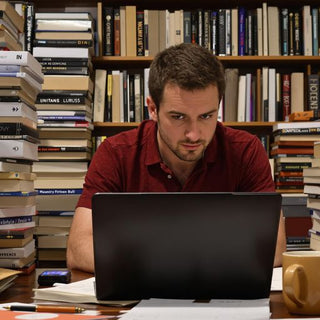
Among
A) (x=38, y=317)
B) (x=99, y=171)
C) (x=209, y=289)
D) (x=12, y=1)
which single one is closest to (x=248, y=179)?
(x=99, y=171)

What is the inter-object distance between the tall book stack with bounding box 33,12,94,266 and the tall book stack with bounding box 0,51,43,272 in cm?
117

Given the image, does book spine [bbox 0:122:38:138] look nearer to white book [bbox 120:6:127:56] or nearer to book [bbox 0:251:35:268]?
book [bbox 0:251:35:268]

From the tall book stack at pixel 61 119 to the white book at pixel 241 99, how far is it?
28.9 inches

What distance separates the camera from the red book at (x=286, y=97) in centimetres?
273

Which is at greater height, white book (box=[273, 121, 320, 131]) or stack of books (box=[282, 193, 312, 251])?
white book (box=[273, 121, 320, 131])

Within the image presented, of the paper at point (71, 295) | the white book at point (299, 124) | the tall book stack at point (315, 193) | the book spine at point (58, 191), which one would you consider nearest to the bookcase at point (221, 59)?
the white book at point (299, 124)

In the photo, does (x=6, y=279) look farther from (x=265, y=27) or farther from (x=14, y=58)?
(x=265, y=27)

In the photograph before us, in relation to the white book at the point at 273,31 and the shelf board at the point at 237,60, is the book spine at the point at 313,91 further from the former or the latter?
the white book at the point at 273,31

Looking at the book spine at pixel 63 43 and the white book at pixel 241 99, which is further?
the white book at pixel 241 99

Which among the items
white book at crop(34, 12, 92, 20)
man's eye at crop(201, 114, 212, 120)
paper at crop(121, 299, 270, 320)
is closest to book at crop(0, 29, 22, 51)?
man's eye at crop(201, 114, 212, 120)

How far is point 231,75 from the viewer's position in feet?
8.90

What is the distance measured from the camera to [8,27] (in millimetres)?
1450

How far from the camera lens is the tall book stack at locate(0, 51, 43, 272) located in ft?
4.39

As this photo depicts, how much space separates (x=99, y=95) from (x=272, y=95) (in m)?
0.85
